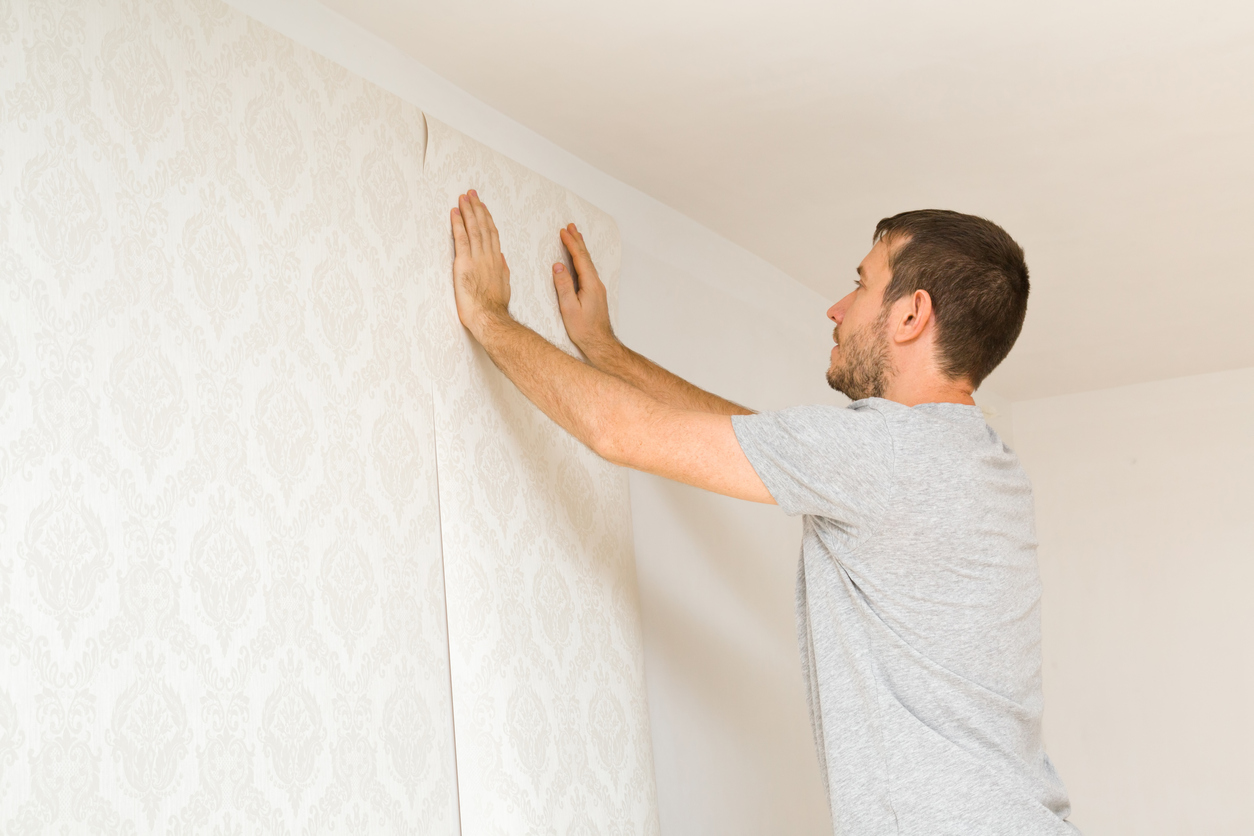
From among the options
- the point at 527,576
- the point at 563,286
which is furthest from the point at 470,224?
the point at 527,576

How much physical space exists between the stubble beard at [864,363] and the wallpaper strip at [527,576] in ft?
2.01

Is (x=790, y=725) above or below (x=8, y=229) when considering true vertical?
below

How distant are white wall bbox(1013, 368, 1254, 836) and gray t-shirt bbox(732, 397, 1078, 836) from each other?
4.11m

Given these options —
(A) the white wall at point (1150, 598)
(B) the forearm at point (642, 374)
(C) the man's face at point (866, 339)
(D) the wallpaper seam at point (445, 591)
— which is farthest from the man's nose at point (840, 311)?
(A) the white wall at point (1150, 598)

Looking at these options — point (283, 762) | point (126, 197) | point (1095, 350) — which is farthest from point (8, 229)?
point (1095, 350)

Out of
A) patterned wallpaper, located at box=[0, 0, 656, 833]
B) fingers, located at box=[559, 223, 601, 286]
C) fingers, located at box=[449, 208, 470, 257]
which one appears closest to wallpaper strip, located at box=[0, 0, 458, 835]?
patterned wallpaper, located at box=[0, 0, 656, 833]

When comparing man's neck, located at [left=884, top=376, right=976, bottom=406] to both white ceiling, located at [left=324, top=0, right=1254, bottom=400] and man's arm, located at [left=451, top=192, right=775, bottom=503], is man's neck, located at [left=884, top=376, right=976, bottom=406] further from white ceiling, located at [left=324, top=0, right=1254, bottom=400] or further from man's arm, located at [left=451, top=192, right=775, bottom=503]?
white ceiling, located at [left=324, top=0, right=1254, bottom=400]

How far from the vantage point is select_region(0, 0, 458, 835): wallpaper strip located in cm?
120

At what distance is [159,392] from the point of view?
1352mm

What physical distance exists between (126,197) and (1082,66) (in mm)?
1923

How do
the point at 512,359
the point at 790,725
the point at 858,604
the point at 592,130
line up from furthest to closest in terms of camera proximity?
the point at 790,725
the point at 592,130
the point at 512,359
the point at 858,604

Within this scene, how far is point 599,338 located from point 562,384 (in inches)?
19.3

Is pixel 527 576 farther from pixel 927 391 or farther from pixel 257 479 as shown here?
pixel 927 391

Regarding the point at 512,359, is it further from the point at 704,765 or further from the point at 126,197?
the point at 704,765
